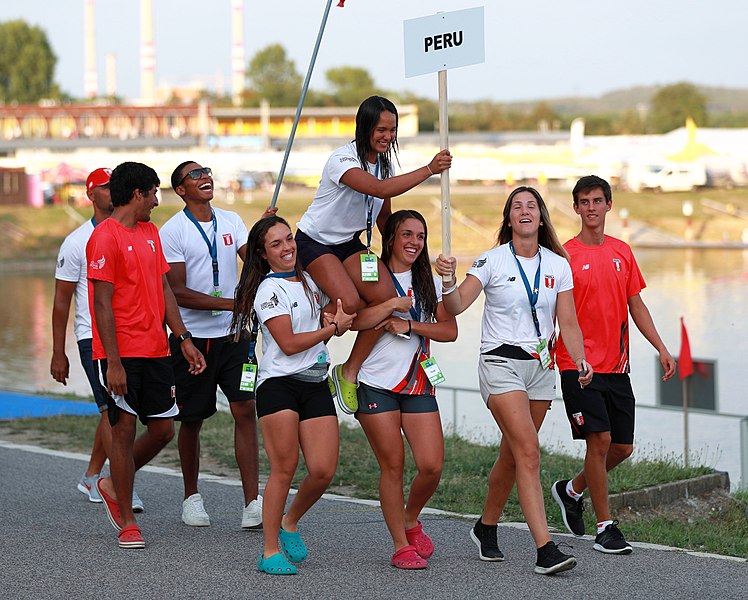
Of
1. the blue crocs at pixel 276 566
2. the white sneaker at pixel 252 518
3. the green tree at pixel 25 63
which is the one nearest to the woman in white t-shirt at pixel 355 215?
the blue crocs at pixel 276 566

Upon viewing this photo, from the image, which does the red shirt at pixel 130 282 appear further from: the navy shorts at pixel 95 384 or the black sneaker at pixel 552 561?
the black sneaker at pixel 552 561

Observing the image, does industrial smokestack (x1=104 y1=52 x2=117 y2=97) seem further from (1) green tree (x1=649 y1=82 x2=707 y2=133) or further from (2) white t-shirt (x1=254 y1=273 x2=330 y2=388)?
(2) white t-shirt (x1=254 y1=273 x2=330 y2=388)

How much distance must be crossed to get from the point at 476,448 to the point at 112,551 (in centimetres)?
449

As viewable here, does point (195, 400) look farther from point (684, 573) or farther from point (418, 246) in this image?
point (684, 573)

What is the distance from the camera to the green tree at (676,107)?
429ft

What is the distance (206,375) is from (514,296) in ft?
7.05

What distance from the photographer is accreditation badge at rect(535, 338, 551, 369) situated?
6.18 meters

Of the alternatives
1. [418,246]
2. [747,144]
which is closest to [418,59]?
[418,246]

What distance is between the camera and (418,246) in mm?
6266

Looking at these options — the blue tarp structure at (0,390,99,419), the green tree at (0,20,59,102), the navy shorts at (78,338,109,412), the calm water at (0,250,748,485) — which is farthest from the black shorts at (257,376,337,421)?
the green tree at (0,20,59,102)

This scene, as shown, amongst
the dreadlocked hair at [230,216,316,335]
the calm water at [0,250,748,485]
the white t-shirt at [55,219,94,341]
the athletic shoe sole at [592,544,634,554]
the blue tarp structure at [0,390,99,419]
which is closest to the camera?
the dreadlocked hair at [230,216,316,335]

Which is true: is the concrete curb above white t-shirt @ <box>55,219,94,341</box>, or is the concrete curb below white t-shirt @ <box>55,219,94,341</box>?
below

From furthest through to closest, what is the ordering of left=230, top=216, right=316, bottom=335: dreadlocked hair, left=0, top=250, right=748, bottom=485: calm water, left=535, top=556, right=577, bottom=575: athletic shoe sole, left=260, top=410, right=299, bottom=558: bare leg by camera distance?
1. left=0, top=250, right=748, bottom=485: calm water
2. left=230, top=216, right=316, bottom=335: dreadlocked hair
3. left=260, top=410, right=299, bottom=558: bare leg
4. left=535, top=556, right=577, bottom=575: athletic shoe sole

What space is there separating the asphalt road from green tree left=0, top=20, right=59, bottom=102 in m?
134
